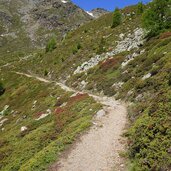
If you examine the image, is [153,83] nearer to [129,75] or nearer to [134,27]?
[129,75]

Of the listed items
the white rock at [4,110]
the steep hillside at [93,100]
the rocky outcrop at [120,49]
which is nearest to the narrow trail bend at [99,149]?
the steep hillside at [93,100]

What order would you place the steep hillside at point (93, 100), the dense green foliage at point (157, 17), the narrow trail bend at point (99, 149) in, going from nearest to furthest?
the narrow trail bend at point (99, 149)
the steep hillside at point (93, 100)
the dense green foliage at point (157, 17)

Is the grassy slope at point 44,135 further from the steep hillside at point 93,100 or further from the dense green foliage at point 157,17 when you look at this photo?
the dense green foliage at point 157,17

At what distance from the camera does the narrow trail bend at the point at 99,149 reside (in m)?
20.7

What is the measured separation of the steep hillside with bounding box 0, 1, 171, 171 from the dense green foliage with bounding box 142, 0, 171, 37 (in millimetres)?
2098

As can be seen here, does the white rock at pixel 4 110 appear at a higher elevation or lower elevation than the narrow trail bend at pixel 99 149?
higher

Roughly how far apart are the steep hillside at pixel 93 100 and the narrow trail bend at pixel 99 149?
79 centimetres

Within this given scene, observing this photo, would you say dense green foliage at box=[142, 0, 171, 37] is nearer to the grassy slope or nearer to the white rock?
the grassy slope

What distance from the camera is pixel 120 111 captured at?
3189 cm

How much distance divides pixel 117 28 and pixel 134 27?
30.4 feet

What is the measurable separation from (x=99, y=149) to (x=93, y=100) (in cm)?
1455

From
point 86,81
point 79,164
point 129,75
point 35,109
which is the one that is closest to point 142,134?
point 79,164

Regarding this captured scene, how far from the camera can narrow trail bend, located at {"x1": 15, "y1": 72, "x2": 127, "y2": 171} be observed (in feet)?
67.8

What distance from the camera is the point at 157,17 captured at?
194ft
